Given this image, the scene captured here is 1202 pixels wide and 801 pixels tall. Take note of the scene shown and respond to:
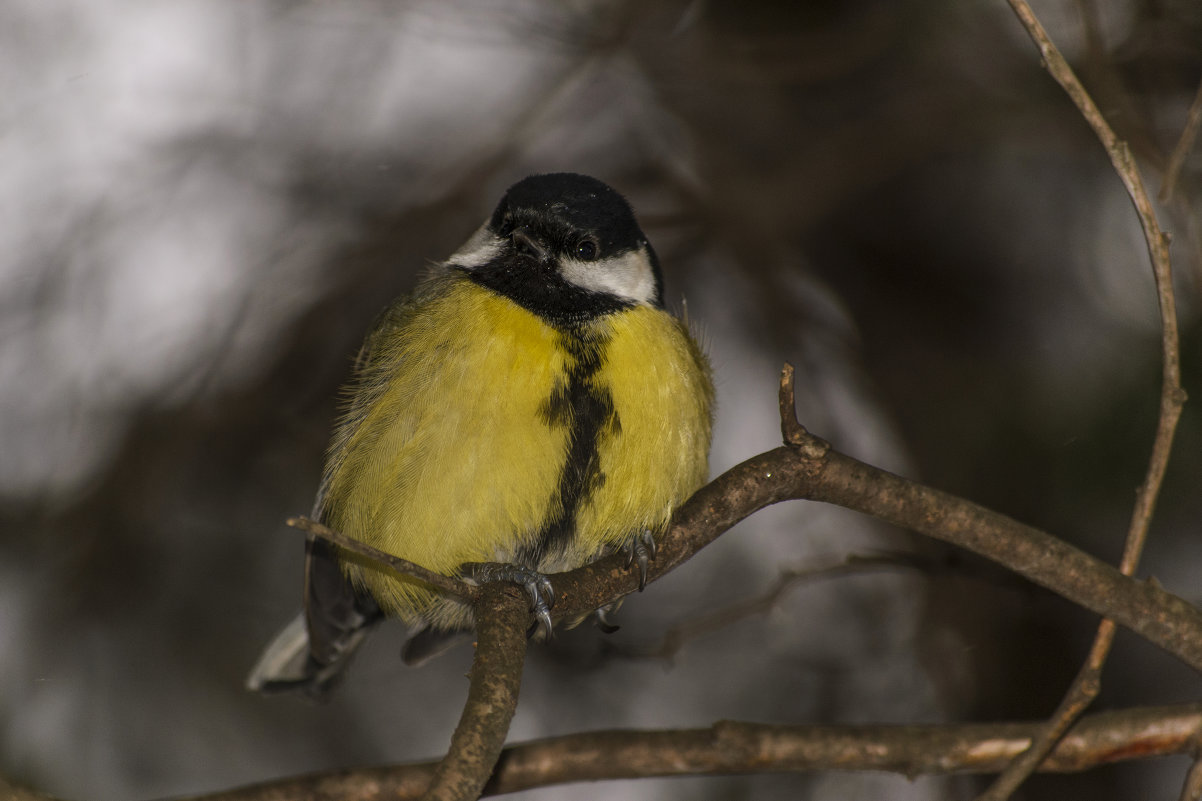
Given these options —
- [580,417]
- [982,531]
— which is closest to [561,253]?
[580,417]

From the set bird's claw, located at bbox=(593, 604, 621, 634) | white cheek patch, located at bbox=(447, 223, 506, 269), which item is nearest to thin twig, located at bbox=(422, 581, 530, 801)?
bird's claw, located at bbox=(593, 604, 621, 634)

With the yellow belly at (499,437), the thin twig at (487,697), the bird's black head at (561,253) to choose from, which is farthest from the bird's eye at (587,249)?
the thin twig at (487,697)

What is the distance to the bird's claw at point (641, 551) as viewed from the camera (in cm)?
212

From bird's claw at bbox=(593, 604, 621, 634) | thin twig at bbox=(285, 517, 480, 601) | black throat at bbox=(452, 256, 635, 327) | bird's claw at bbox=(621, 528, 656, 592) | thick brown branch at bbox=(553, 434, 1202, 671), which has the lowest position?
thin twig at bbox=(285, 517, 480, 601)

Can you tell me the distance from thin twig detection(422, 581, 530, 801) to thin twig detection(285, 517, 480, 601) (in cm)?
5

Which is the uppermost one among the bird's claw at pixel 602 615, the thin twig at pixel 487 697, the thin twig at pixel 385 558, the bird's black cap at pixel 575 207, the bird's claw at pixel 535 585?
the bird's black cap at pixel 575 207

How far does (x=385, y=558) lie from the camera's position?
4.93 ft

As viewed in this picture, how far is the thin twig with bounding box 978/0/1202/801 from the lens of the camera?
5.33 feet

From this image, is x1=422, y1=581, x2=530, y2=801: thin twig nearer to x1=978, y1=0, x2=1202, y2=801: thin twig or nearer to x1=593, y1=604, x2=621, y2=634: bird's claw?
x1=593, y1=604, x2=621, y2=634: bird's claw

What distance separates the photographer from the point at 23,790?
160 cm

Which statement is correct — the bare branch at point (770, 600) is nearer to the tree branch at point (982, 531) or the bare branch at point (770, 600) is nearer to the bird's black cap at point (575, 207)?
the tree branch at point (982, 531)

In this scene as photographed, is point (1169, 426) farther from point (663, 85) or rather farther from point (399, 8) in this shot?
point (399, 8)

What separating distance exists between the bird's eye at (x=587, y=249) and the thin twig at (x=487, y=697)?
33.6 inches

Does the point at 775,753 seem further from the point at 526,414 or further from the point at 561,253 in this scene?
the point at 561,253
